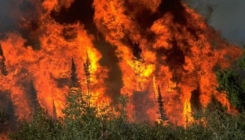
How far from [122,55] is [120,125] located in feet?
74.2

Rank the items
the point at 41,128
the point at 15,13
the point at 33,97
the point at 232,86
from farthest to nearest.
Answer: the point at 15,13 → the point at 33,97 → the point at 232,86 → the point at 41,128

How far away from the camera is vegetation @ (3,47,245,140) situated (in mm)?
25828

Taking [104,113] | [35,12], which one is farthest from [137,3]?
[104,113]

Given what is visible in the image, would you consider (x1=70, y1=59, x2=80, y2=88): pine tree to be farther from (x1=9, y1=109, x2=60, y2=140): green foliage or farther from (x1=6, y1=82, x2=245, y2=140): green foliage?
(x1=6, y1=82, x2=245, y2=140): green foliage

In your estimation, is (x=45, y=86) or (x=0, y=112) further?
(x=45, y=86)

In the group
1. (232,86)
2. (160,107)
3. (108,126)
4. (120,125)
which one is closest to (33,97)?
(160,107)

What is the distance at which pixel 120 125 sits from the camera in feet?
86.5

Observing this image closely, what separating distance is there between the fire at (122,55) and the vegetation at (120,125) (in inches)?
534

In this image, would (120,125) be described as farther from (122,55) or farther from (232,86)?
(122,55)

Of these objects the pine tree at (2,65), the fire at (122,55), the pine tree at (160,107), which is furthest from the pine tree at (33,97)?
the pine tree at (160,107)

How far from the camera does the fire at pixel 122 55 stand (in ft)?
154

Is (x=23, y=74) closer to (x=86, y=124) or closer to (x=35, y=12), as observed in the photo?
(x=35, y=12)

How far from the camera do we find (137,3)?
50.8 metres

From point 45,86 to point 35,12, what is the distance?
7.56 m
